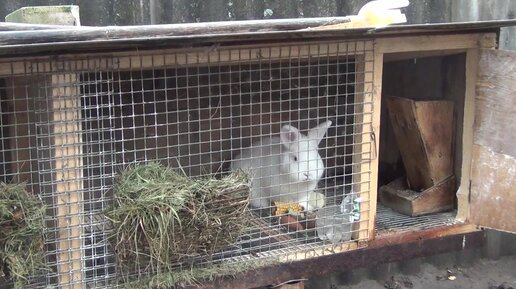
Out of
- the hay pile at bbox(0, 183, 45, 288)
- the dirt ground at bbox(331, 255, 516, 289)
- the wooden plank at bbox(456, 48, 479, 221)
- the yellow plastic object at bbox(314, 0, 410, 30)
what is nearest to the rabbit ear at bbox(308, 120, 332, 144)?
the wooden plank at bbox(456, 48, 479, 221)

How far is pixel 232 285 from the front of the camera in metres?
2.89

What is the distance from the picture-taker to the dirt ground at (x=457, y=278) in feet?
13.2

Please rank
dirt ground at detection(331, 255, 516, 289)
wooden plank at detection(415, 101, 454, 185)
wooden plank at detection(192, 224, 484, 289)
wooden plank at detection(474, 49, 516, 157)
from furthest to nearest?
dirt ground at detection(331, 255, 516, 289), wooden plank at detection(415, 101, 454, 185), wooden plank at detection(474, 49, 516, 157), wooden plank at detection(192, 224, 484, 289)

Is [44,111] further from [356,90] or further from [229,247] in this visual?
[356,90]

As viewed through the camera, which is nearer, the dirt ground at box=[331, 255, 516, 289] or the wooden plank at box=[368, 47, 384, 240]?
the wooden plank at box=[368, 47, 384, 240]

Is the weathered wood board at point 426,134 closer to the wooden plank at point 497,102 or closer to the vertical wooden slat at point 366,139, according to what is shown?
the wooden plank at point 497,102

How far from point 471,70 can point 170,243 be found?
174 cm

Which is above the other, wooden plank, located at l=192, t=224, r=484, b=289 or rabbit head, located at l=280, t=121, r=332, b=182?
rabbit head, located at l=280, t=121, r=332, b=182

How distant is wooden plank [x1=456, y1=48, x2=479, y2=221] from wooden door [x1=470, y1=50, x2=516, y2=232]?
1.2 inches

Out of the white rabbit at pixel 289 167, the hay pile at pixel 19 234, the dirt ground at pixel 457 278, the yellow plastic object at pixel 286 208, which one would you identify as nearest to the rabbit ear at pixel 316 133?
the white rabbit at pixel 289 167

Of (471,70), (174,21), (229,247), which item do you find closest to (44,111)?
(229,247)

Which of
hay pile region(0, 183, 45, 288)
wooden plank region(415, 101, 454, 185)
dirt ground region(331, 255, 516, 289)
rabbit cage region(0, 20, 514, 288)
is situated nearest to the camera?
hay pile region(0, 183, 45, 288)

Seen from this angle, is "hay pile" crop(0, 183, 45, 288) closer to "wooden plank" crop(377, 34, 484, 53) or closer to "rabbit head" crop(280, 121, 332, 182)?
"rabbit head" crop(280, 121, 332, 182)

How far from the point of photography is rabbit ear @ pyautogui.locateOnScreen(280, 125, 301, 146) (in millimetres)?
3441
